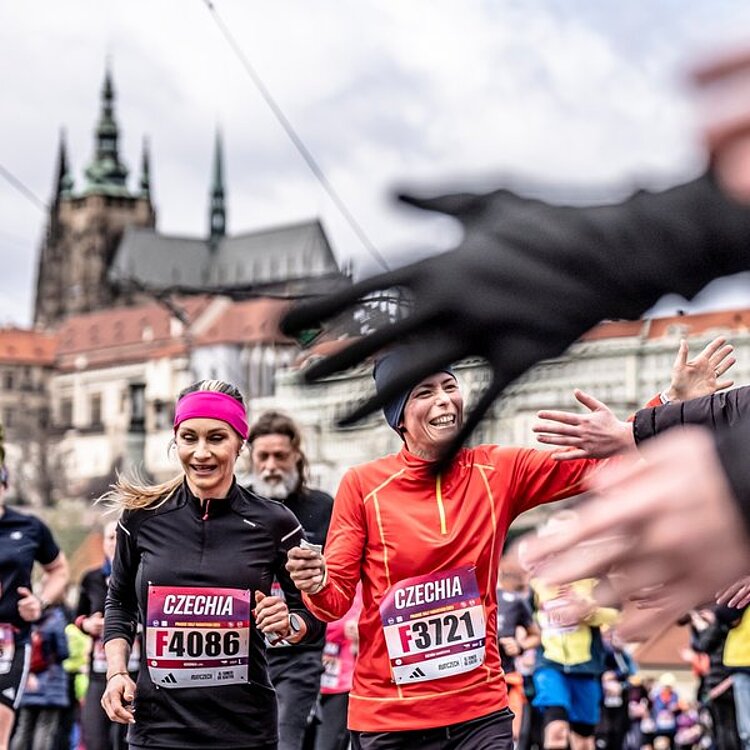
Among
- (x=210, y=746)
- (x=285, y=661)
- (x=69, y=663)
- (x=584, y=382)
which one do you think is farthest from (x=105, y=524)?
(x=584, y=382)

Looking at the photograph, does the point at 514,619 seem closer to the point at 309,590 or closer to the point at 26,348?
the point at 309,590

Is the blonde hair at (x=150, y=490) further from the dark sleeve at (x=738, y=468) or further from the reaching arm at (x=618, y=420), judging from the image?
the dark sleeve at (x=738, y=468)

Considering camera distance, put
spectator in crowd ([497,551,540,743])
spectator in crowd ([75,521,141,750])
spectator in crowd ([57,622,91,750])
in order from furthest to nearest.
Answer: spectator in crowd ([57,622,91,750])
spectator in crowd ([497,551,540,743])
spectator in crowd ([75,521,141,750])

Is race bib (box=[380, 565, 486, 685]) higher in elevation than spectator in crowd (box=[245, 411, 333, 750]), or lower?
lower

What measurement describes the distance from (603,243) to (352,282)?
269 mm

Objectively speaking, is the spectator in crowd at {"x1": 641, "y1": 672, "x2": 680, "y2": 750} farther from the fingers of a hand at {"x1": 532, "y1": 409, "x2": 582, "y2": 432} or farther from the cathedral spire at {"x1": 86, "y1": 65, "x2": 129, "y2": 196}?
the cathedral spire at {"x1": 86, "y1": 65, "x2": 129, "y2": 196}

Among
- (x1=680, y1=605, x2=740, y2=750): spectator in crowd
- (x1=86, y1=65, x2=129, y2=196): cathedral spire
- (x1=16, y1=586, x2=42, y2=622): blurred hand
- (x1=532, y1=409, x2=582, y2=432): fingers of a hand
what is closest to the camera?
(x1=532, y1=409, x2=582, y2=432): fingers of a hand

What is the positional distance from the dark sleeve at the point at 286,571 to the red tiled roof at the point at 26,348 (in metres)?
152

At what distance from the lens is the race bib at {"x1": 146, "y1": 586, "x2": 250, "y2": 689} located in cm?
611

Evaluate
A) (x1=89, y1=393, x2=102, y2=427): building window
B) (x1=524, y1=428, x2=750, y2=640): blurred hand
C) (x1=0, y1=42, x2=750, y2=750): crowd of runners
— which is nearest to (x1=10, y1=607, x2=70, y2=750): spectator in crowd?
(x1=0, y1=42, x2=750, y2=750): crowd of runners

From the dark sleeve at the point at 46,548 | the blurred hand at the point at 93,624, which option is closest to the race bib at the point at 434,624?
the dark sleeve at the point at 46,548

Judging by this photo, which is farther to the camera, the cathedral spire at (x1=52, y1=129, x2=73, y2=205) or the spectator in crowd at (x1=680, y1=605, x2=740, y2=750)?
the cathedral spire at (x1=52, y1=129, x2=73, y2=205)

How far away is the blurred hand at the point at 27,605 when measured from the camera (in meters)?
8.44

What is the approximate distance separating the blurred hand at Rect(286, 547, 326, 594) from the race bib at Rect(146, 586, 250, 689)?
704mm
